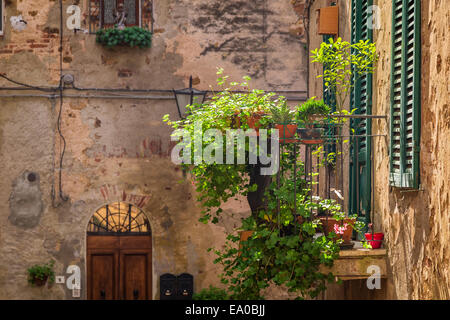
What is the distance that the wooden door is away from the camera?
927 centimetres

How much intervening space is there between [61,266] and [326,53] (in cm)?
533

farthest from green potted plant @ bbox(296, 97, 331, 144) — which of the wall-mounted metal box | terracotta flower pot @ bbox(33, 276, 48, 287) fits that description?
terracotta flower pot @ bbox(33, 276, 48, 287)

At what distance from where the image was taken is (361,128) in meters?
6.01

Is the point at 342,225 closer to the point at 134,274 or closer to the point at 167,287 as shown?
the point at 167,287

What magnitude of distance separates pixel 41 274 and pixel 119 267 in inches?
42.8

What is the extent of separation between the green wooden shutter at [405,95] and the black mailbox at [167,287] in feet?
16.4

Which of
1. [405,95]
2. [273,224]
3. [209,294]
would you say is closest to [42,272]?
[209,294]

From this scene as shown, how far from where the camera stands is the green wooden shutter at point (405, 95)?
4.39 m

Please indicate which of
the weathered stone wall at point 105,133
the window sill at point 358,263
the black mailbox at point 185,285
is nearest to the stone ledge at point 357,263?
the window sill at point 358,263

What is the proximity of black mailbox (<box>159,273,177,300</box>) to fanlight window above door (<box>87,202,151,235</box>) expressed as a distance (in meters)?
0.70

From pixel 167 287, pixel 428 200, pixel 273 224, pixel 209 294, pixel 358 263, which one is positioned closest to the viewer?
pixel 428 200

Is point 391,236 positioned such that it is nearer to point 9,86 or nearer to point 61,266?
point 61,266

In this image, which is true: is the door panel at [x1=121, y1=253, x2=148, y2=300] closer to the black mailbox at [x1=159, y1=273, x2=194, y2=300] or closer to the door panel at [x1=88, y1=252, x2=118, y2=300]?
the door panel at [x1=88, y1=252, x2=118, y2=300]

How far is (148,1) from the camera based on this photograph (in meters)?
9.42
